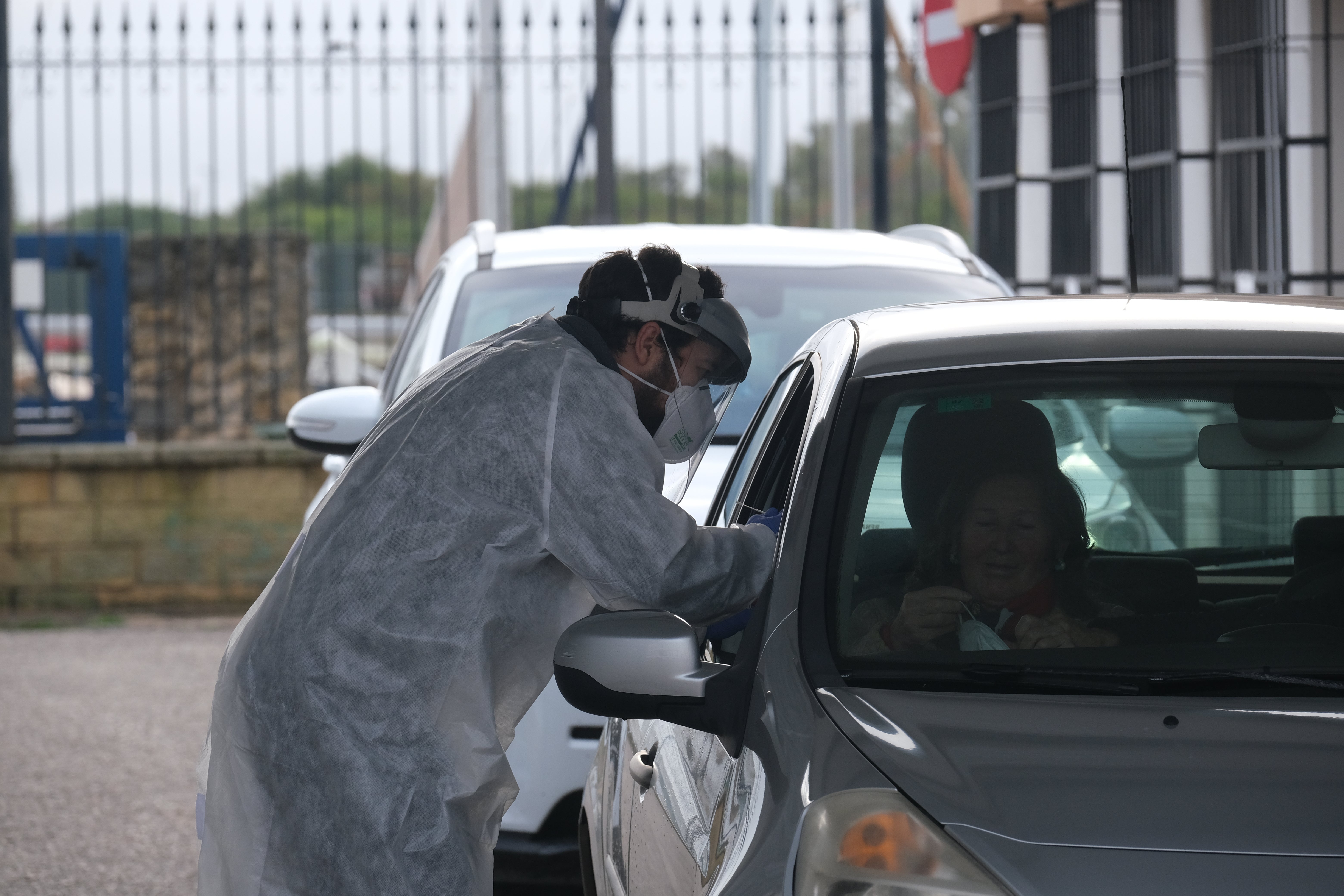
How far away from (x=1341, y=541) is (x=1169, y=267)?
8489 mm

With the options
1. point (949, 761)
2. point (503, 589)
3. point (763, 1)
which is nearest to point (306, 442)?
point (503, 589)

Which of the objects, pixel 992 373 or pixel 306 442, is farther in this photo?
pixel 306 442

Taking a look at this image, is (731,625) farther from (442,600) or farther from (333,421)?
(333,421)

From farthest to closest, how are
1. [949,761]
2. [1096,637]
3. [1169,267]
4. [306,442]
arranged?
[1169,267]
[306,442]
[1096,637]
[949,761]

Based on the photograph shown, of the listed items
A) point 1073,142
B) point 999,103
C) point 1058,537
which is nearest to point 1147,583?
point 1058,537

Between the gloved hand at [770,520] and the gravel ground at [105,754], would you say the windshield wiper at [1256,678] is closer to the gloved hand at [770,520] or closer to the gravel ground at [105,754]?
the gloved hand at [770,520]

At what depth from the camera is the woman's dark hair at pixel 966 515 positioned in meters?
2.49

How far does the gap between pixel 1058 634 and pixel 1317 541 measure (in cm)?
56

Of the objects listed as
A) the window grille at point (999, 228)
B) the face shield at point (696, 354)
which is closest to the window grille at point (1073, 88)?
the window grille at point (999, 228)

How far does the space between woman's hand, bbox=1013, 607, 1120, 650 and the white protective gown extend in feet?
1.34

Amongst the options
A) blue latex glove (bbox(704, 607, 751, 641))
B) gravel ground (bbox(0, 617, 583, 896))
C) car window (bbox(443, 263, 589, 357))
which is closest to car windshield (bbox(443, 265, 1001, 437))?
car window (bbox(443, 263, 589, 357))

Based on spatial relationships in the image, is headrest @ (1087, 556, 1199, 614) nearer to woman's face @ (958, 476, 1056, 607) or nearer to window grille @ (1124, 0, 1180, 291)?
woman's face @ (958, 476, 1056, 607)

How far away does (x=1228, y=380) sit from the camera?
2498 millimetres

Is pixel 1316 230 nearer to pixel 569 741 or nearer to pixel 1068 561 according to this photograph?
pixel 569 741
